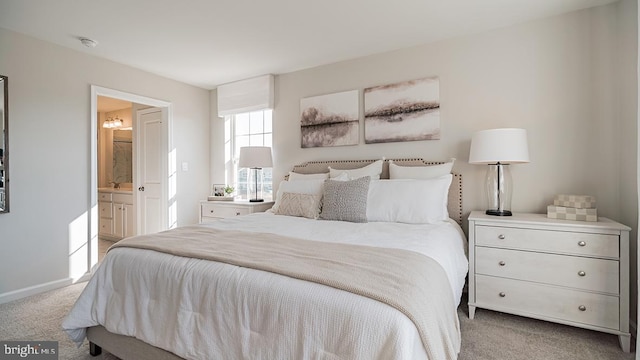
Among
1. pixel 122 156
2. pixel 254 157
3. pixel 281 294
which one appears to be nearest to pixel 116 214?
pixel 122 156

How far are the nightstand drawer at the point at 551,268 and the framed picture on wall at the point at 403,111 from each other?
1.23 m

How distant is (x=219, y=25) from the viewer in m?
2.62

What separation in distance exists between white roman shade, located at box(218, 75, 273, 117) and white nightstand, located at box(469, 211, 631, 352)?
2.78 m

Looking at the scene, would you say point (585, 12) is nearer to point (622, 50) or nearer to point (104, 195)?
point (622, 50)

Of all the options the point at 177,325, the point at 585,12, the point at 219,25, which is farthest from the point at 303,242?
the point at 585,12

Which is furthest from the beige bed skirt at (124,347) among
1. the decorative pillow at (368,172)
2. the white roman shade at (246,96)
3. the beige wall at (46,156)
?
the white roman shade at (246,96)

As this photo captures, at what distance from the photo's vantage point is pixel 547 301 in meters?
2.05

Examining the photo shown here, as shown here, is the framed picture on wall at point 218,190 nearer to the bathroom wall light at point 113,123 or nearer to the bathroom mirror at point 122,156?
the bathroom mirror at point 122,156

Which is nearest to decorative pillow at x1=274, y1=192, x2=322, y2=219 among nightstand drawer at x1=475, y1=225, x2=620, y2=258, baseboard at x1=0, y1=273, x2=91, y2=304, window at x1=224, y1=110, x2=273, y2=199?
window at x1=224, y1=110, x2=273, y2=199

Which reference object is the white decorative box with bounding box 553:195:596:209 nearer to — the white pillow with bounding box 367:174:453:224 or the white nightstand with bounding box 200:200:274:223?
the white pillow with bounding box 367:174:453:224

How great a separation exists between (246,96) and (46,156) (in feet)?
7.12

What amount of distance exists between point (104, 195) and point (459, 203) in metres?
5.42

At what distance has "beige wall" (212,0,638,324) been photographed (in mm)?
2240

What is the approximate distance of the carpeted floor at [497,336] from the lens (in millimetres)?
1831
